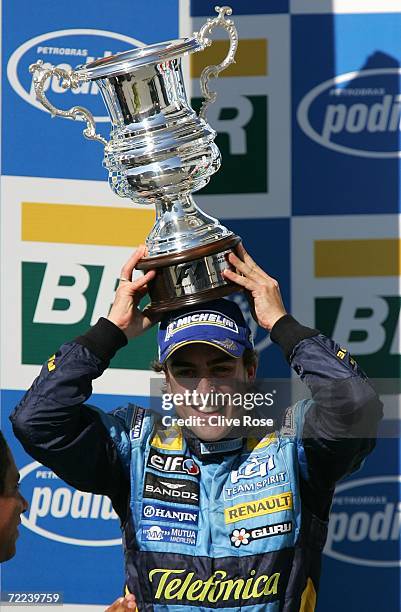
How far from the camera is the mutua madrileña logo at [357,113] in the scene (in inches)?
112

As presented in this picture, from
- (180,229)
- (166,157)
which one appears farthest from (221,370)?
(166,157)

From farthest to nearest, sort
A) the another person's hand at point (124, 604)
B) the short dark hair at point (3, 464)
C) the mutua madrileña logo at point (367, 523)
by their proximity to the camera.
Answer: the mutua madrileña logo at point (367, 523) < the another person's hand at point (124, 604) < the short dark hair at point (3, 464)

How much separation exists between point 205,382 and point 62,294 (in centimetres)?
78

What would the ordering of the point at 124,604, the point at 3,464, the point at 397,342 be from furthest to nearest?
the point at 397,342
the point at 124,604
the point at 3,464

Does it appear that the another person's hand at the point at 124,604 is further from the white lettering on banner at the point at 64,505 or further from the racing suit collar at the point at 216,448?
the white lettering on banner at the point at 64,505

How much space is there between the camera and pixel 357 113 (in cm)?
286

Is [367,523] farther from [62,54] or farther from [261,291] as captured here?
[62,54]

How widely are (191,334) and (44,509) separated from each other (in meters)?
0.89

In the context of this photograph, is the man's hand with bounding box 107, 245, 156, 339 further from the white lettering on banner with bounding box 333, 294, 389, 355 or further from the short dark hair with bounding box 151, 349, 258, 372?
the white lettering on banner with bounding box 333, 294, 389, 355

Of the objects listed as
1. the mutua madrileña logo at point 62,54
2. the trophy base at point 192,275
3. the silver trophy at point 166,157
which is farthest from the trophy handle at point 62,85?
the mutua madrileña logo at point 62,54

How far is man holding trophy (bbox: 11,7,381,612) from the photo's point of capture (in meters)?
2.13

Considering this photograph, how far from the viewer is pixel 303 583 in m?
2.16

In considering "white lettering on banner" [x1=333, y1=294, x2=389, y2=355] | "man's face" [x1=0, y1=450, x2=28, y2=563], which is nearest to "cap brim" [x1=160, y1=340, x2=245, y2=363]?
"man's face" [x1=0, y1=450, x2=28, y2=563]

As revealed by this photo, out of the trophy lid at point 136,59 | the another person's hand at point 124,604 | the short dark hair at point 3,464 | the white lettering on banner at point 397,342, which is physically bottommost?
the another person's hand at point 124,604
